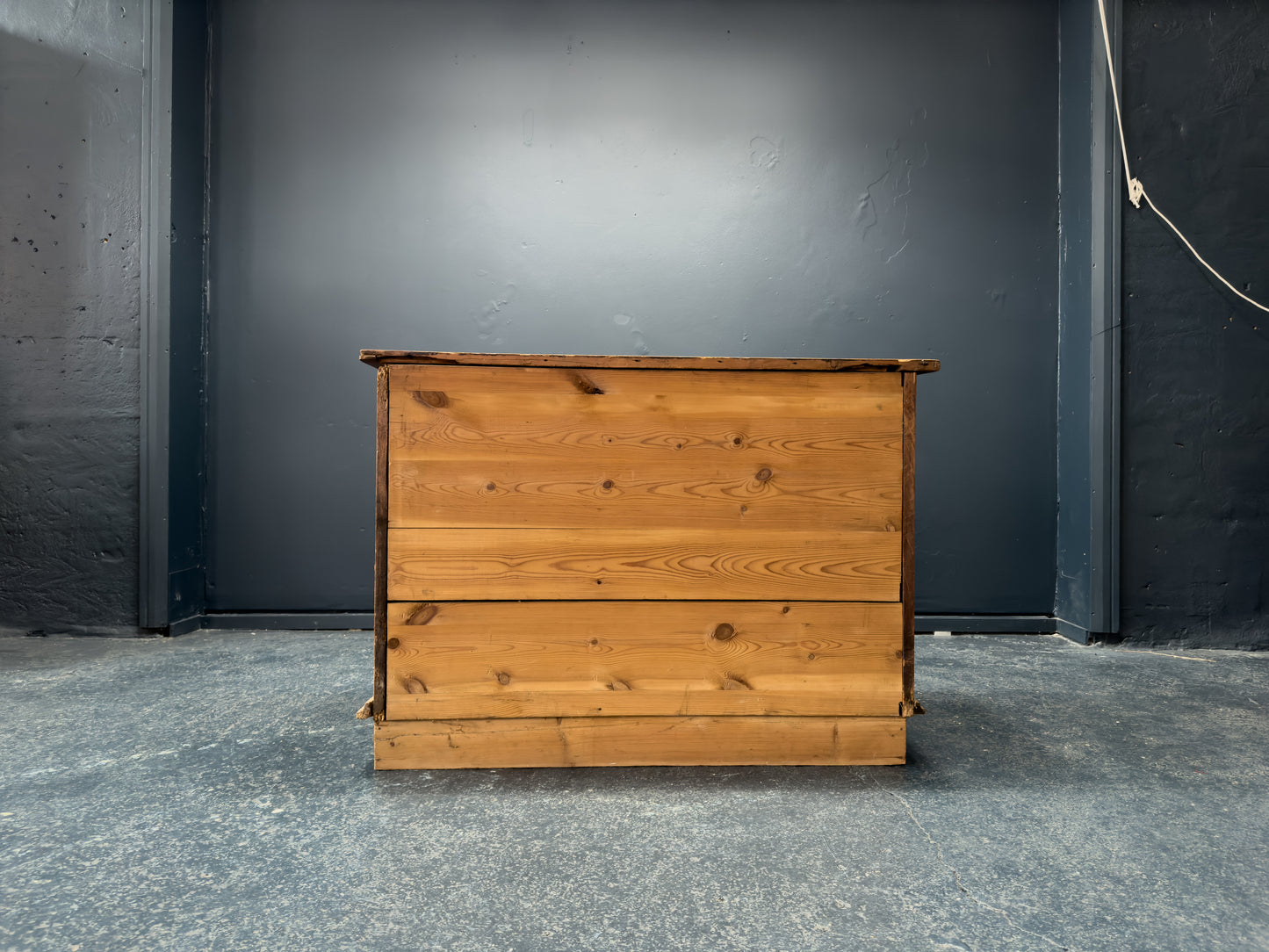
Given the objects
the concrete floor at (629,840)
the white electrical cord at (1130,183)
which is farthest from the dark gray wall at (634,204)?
the concrete floor at (629,840)

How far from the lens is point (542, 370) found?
1245 millimetres

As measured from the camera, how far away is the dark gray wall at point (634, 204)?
245 cm

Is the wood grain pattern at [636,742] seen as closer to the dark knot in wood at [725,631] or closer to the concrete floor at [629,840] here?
the concrete floor at [629,840]

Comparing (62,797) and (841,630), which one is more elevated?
(841,630)

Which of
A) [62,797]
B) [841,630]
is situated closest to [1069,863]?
[841,630]

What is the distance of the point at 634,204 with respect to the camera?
2469 millimetres

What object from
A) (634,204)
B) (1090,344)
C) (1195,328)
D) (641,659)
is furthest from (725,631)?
(1195,328)

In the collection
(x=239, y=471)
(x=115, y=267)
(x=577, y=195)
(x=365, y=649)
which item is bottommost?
(x=365, y=649)

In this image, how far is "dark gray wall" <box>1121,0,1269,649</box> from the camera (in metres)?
2.25

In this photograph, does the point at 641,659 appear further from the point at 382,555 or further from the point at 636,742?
the point at 382,555

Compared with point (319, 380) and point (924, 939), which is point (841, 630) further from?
point (319, 380)

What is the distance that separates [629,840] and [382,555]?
66cm

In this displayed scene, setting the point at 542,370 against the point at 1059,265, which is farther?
the point at 1059,265

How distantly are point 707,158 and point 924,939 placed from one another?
2429mm
